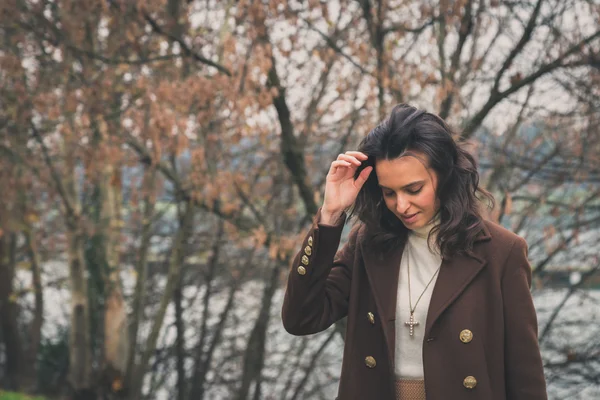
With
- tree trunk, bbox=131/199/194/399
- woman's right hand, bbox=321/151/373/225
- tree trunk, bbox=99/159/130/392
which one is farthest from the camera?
tree trunk, bbox=99/159/130/392

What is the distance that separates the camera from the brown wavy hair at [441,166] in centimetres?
215

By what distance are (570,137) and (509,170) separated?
70 cm

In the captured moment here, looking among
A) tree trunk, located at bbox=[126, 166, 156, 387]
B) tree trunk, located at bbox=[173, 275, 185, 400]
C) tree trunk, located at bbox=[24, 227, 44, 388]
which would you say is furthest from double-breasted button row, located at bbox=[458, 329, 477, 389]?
tree trunk, located at bbox=[24, 227, 44, 388]

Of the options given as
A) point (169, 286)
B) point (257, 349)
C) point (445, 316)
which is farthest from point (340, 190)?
point (257, 349)

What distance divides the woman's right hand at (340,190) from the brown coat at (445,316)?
0.05m

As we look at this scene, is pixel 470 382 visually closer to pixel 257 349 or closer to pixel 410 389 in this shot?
pixel 410 389

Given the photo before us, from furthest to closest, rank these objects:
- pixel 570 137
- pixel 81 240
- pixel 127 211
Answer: pixel 127 211 < pixel 81 240 < pixel 570 137

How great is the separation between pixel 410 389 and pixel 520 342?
337 mm

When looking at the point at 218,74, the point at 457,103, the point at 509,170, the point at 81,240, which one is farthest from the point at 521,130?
the point at 81,240

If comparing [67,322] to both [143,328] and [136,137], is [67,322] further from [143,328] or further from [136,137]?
[136,137]

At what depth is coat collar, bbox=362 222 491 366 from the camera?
2.09m

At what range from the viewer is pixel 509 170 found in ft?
25.8

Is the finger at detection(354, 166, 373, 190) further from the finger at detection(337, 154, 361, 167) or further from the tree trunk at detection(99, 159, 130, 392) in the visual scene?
the tree trunk at detection(99, 159, 130, 392)

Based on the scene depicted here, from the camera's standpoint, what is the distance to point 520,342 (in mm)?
2014
